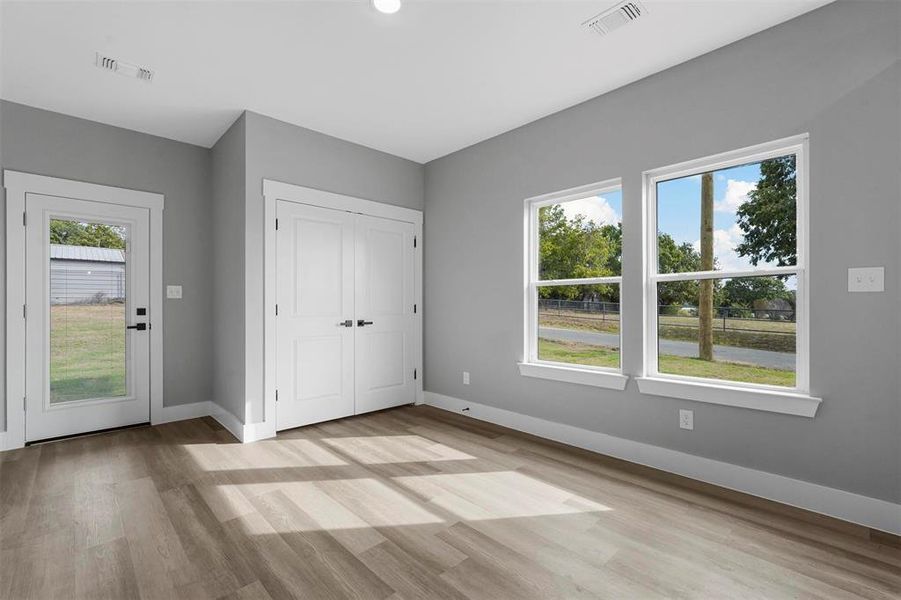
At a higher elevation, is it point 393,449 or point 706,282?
point 706,282

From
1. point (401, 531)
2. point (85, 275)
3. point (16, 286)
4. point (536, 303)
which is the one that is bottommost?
point (401, 531)

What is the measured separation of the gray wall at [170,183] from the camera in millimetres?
3510

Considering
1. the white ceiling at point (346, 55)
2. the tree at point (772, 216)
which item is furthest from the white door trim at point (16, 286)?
the tree at point (772, 216)

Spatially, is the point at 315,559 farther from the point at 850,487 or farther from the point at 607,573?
the point at 850,487

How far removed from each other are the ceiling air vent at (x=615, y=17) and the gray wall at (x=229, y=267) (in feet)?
9.14

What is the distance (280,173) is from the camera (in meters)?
3.72

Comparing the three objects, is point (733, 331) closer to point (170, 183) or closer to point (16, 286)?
point (170, 183)

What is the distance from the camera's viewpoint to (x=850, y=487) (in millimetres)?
2250

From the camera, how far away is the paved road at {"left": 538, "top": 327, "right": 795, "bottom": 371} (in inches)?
101

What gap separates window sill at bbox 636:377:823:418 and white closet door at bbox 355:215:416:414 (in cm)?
251

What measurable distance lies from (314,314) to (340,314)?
27 centimetres

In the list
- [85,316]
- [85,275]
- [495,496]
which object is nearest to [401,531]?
[495,496]

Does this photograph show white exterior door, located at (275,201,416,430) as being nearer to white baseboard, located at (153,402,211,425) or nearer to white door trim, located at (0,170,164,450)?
white baseboard, located at (153,402,211,425)

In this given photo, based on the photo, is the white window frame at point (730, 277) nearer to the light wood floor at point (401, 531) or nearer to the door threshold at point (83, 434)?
the light wood floor at point (401, 531)
